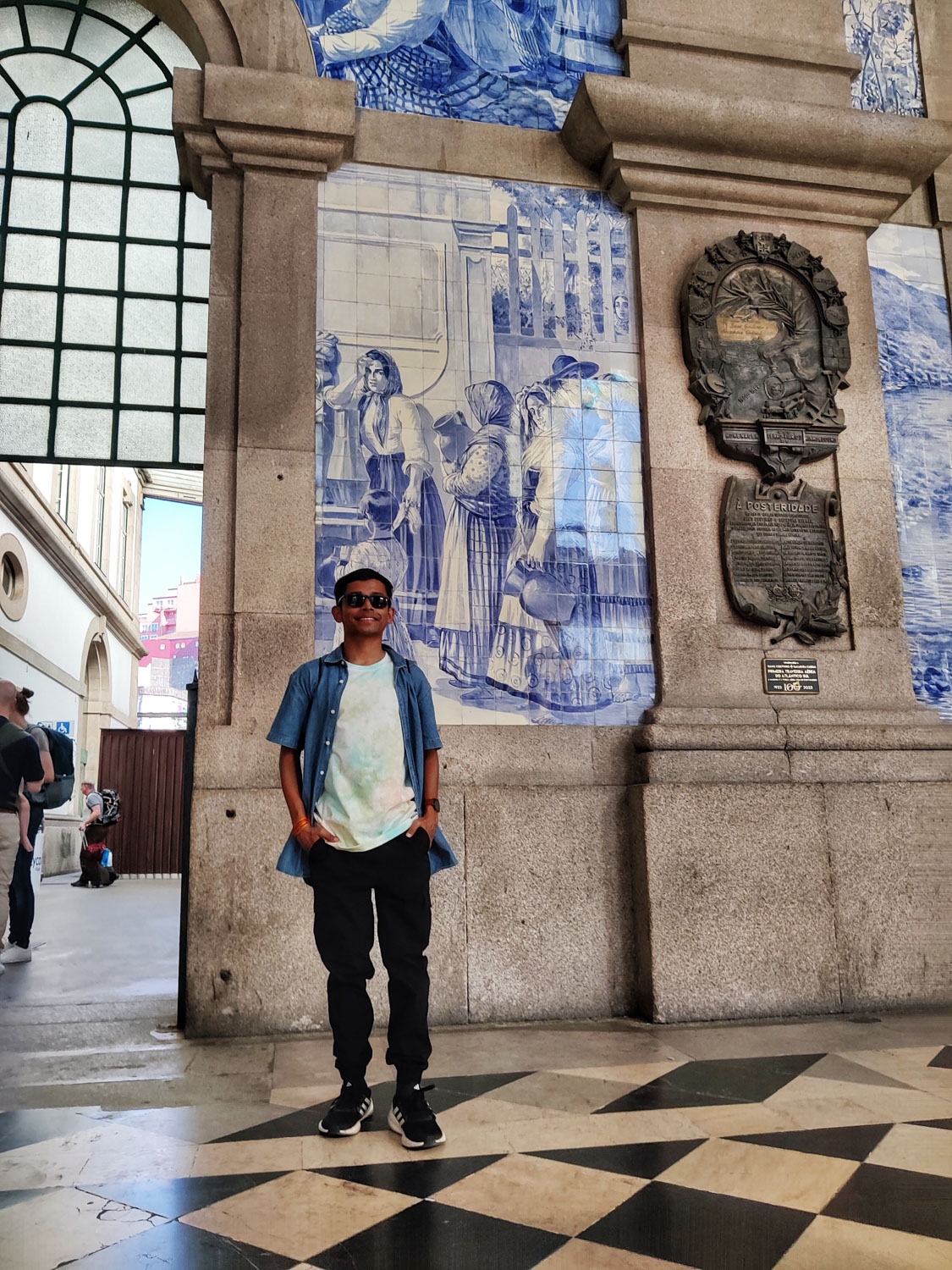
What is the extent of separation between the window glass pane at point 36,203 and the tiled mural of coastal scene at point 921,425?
557 centimetres

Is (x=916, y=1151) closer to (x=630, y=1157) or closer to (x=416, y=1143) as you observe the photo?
(x=630, y=1157)

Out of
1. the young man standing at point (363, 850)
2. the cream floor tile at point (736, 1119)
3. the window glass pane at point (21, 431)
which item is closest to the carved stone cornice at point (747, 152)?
the window glass pane at point (21, 431)

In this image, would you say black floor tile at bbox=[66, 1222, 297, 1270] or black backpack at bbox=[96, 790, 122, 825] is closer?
black floor tile at bbox=[66, 1222, 297, 1270]

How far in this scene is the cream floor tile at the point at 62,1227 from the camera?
237 centimetres

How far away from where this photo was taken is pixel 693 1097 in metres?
3.72

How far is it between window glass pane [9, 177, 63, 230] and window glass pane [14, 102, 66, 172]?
11cm

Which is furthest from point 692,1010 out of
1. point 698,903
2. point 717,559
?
point 717,559

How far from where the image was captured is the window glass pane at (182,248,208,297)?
7.12 m

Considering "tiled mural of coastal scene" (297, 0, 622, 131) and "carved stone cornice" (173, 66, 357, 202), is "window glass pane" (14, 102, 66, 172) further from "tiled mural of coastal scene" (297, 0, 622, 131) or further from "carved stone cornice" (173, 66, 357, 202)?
"tiled mural of coastal scene" (297, 0, 622, 131)

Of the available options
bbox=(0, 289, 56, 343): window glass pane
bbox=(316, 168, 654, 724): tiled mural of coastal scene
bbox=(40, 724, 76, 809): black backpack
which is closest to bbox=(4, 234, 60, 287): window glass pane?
bbox=(0, 289, 56, 343): window glass pane

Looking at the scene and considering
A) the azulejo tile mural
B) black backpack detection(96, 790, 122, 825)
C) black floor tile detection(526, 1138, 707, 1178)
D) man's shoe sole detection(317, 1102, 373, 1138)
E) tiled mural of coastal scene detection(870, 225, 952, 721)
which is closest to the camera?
black floor tile detection(526, 1138, 707, 1178)

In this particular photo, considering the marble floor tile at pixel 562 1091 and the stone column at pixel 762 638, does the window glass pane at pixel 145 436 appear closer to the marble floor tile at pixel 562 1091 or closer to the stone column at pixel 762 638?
the stone column at pixel 762 638

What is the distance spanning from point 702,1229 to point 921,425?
5.68 meters

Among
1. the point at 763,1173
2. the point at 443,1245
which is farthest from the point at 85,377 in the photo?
the point at 763,1173
